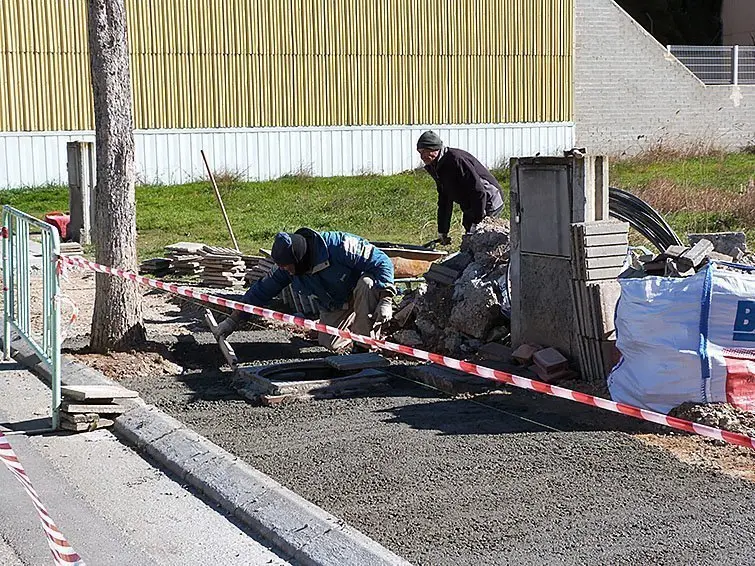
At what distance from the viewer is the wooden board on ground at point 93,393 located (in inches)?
301

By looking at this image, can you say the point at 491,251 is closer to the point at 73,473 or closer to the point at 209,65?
the point at 73,473

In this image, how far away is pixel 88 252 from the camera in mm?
16922

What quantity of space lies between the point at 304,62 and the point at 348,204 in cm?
772

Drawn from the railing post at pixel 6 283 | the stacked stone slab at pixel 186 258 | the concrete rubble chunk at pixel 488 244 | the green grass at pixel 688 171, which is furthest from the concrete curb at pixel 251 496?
the green grass at pixel 688 171

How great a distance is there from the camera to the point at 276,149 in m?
27.9

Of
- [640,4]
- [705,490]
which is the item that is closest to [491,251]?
[705,490]

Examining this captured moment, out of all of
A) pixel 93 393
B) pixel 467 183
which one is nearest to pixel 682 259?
pixel 467 183

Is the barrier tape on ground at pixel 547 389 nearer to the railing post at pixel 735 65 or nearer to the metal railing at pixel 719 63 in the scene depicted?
the metal railing at pixel 719 63

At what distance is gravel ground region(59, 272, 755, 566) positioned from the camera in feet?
17.5

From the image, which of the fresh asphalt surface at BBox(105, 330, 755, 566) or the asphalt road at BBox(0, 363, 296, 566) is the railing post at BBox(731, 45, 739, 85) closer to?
the fresh asphalt surface at BBox(105, 330, 755, 566)

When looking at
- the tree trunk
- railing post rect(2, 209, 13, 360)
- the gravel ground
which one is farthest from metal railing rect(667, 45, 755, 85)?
the gravel ground

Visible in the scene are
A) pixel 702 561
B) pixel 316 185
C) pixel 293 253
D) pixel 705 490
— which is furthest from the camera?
pixel 316 185

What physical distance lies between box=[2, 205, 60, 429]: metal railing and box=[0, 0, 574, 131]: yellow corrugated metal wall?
15625 millimetres

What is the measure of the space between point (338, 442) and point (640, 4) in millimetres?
38833
